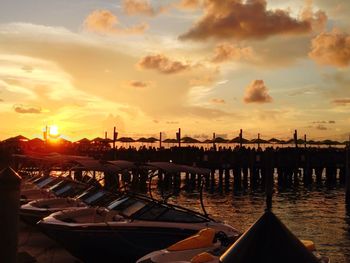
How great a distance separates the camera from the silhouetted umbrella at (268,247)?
11.5 ft

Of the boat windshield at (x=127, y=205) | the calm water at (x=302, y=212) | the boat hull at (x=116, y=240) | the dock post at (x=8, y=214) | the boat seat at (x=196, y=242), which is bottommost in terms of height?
the calm water at (x=302, y=212)

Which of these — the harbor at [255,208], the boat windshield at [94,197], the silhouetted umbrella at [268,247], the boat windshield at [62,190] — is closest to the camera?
the silhouetted umbrella at [268,247]

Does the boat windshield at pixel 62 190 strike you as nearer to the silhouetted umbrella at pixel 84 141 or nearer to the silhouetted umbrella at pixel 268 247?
the silhouetted umbrella at pixel 268 247

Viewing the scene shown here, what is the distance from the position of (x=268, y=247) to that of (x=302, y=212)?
30.4 m

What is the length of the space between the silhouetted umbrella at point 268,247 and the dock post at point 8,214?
3.27m

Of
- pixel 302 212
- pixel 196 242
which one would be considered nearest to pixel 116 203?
pixel 196 242

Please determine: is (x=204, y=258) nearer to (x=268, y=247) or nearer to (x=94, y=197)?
(x=268, y=247)

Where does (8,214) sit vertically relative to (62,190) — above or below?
above

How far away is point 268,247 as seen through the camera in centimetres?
359

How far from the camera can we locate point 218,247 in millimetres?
9414

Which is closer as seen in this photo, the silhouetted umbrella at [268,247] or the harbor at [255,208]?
the silhouetted umbrella at [268,247]

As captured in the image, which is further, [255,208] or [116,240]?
[255,208]

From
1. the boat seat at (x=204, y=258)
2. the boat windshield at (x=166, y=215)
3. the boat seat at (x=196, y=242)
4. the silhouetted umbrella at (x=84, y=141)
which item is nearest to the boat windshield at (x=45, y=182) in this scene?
the boat windshield at (x=166, y=215)

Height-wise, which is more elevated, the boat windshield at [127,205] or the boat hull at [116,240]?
Result: the boat windshield at [127,205]
